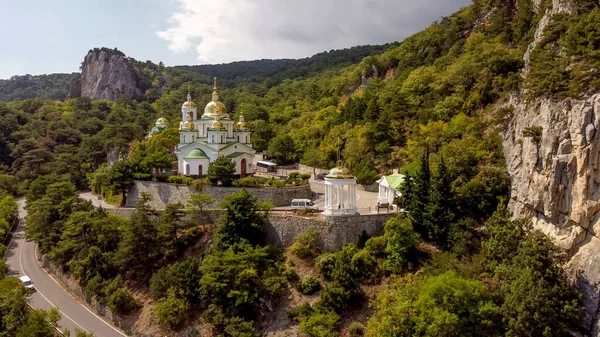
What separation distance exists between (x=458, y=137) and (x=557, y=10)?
408 inches

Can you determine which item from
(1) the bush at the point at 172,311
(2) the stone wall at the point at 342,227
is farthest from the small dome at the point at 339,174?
(1) the bush at the point at 172,311

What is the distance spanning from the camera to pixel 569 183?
74.0 ft

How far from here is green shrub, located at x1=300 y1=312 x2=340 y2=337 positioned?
2360 cm

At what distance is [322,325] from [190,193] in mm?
17082

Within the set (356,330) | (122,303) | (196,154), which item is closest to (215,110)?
(196,154)

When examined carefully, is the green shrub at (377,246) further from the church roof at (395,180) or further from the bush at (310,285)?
the church roof at (395,180)

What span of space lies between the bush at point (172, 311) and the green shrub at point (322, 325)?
25.3 ft

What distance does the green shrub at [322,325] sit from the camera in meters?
23.6

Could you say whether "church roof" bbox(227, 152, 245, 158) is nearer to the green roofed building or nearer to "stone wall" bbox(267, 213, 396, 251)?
"stone wall" bbox(267, 213, 396, 251)

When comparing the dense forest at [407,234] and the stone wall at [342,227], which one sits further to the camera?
the stone wall at [342,227]

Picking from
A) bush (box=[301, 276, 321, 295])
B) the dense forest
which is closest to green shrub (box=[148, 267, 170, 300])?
the dense forest

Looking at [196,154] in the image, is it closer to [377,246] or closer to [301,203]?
[301,203]

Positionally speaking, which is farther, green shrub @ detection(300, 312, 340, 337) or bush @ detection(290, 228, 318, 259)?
bush @ detection(290, 228, 318, 259)

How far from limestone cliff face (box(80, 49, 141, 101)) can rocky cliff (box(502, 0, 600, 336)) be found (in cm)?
10284
